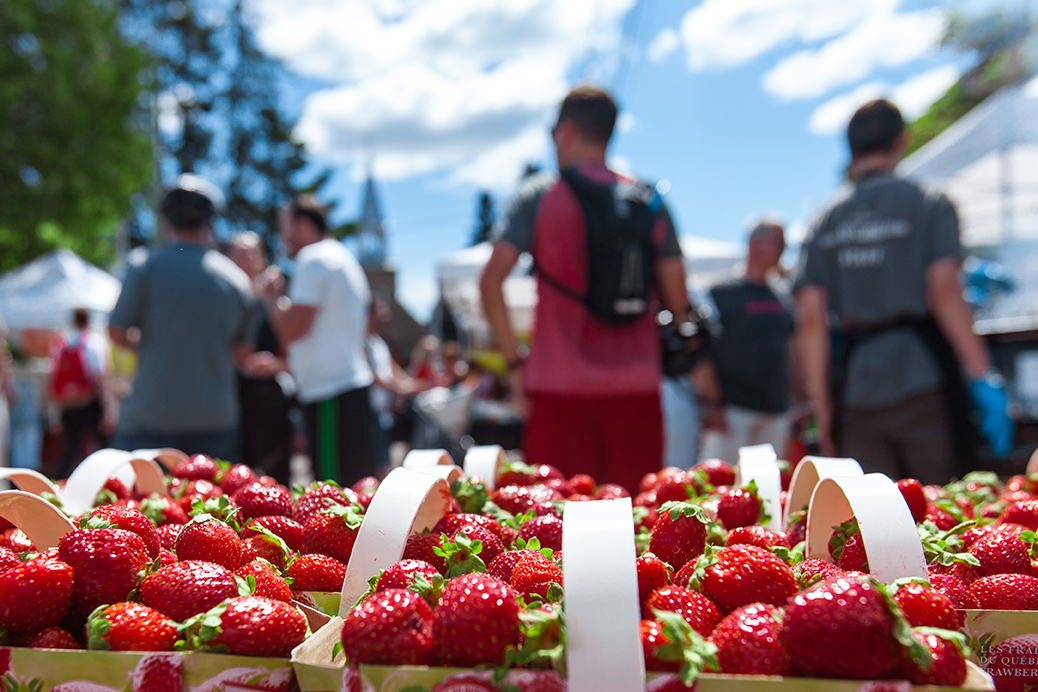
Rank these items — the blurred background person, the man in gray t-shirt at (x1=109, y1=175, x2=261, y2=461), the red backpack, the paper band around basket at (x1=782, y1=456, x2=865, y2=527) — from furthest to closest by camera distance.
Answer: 1. the red backpack
2. the blurred background person
3. the man in gray t-shirt at (x1=109, y1=175, x2=261, y2=461)
4. the paper band around basket at (x1=782, y1=456, x2=865, y2=527)

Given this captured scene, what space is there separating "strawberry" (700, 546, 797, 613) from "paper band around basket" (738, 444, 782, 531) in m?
0.39

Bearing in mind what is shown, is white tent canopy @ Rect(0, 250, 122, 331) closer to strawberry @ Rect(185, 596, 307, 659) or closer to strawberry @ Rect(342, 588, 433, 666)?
strawberry @ Rect(185, 596, 307, 659)

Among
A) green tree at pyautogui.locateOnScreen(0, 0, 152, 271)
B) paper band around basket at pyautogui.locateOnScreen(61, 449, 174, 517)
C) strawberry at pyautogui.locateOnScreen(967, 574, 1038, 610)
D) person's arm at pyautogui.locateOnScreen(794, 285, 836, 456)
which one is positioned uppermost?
green tree at pyautogui.locateOnScreen(0, 0, 152, 271)

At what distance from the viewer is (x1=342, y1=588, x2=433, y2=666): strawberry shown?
2.98ft

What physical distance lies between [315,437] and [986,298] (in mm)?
5520

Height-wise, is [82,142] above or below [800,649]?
above

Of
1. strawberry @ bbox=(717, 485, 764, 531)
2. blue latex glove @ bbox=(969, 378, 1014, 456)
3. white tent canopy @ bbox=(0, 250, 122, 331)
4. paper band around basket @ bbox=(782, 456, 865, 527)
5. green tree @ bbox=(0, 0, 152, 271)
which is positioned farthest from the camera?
green tree @ bbox=(0, 0, 152, 271)

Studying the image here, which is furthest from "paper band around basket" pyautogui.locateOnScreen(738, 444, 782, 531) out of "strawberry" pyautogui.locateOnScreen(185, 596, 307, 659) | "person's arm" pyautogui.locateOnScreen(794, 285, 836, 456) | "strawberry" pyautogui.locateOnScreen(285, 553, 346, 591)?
"person's arm" pyautogui.locateOnScreen(794, 285, 836, 456)

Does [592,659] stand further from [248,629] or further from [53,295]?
[53,295]

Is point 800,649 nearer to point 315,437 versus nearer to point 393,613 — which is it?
point 393,613

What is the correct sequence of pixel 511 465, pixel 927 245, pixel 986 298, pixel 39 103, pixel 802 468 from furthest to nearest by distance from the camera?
pixel 39 103 < pixel 986 298 < pixel 927 245 < pixel 511 465 < pixel 802 468

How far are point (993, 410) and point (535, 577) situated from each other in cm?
242

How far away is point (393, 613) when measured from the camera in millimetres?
929

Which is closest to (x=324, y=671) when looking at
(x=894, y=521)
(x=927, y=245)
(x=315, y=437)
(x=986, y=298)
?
(x=894, y=521)
